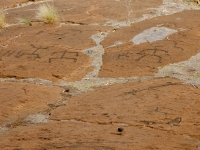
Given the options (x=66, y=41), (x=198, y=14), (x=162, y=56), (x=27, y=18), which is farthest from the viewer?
(x=27, y=18)

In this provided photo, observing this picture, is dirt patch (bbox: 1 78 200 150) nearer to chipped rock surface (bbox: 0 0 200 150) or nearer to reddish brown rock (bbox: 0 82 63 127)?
chipped rock surface (bbox: 0 0 200 150)

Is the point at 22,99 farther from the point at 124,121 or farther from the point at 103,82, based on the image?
the point at 124,121

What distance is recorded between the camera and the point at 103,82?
2342 mm

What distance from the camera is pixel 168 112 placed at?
1923 mm

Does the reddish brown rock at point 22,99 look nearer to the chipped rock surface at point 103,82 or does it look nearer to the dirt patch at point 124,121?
the chipped rock surface at point 103,82

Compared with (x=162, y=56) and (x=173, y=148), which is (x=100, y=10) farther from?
(x=173, y=148)

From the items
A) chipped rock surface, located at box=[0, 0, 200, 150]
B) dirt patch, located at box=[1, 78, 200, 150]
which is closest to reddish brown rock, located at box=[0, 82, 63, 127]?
chipped rock surface, located at box=[0, 0, 200, 150]

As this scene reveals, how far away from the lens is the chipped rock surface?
70.5 inches

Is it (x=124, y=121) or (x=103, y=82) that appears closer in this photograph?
(x=124, y=121)

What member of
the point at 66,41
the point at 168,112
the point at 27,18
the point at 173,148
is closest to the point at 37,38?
the point at 66,41

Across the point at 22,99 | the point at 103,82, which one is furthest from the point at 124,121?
the point at 22,99

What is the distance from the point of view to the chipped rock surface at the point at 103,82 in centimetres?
179

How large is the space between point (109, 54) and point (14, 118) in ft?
2.98

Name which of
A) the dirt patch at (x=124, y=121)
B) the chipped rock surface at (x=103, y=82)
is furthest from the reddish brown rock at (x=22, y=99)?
the dirt patch at (x=124, y=121)
